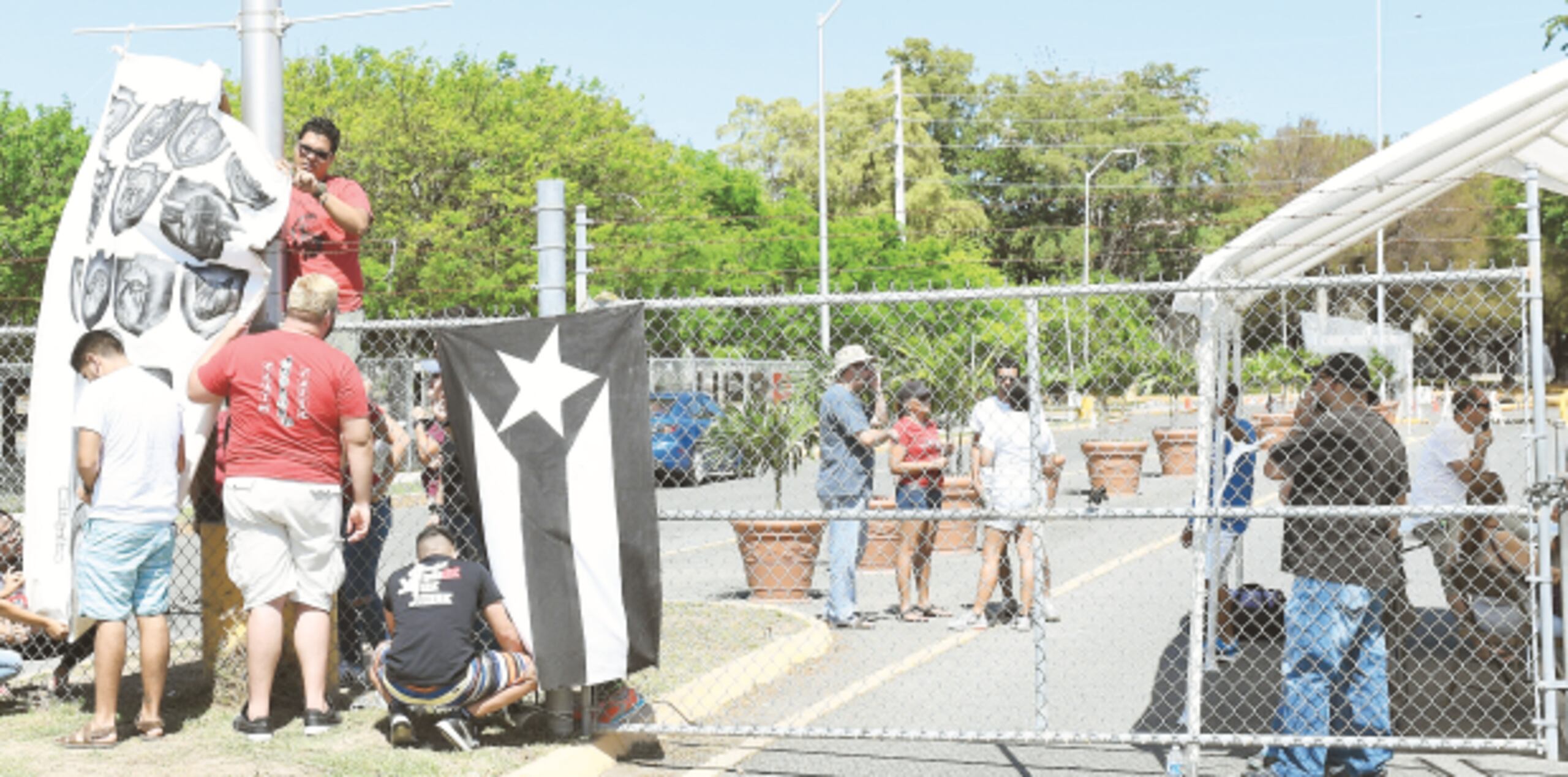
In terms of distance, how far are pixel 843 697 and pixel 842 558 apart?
205 centimetres

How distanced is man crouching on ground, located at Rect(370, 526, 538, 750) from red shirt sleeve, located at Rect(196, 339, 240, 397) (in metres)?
1.04

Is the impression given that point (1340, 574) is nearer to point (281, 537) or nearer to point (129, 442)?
point (281, 537)

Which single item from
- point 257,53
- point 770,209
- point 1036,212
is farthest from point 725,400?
point 1036,212

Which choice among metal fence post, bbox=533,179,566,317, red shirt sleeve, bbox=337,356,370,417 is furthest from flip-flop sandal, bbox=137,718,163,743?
metal fence post, bbox=533,179,566,317

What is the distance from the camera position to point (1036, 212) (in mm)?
71312

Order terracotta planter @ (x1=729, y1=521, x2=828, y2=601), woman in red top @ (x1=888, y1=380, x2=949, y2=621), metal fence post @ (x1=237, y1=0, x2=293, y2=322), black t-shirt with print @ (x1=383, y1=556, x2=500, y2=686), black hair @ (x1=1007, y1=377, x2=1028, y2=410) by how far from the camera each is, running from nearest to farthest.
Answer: black t-shirt with print @ (x1=383, y1=556, x2=500, y2=686)
metal fence post @ (x1=237, y1=0, x2=293, y2=322)
black hair @ (x1=1007, y1=377, x2=1028, y2=410)
woman in red top @ (x1=888, y1=380, x2=949, y2=621)
terracotta planter @ (x1=729, y1=521, x2=828, y2=601)

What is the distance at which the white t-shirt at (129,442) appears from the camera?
6.12 metres

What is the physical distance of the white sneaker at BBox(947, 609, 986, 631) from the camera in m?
9.91

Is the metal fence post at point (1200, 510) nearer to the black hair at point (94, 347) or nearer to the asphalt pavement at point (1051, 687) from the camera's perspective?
the asphalt pavement at point (1051, 687)

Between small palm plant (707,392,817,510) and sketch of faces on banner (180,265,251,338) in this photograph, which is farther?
small palm plant (707,392,817,510)

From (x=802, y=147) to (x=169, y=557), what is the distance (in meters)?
57.5

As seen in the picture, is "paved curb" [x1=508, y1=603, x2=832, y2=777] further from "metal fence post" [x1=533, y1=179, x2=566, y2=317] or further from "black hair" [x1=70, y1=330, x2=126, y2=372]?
"black hair" [x1=70, y1=330, x2=126, y2=372]

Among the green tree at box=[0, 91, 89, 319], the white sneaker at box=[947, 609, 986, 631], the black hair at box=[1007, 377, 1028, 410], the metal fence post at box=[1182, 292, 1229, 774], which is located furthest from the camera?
the green tree at box=[0, 91, 89, 319]

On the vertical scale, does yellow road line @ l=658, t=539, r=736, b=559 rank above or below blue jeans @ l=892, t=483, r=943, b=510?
below
